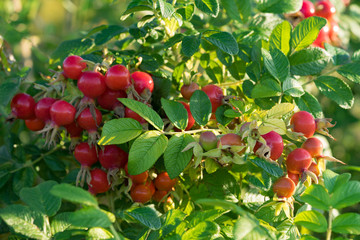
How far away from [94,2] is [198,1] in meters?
1.89

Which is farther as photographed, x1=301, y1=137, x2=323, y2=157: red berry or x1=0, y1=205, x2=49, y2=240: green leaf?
x1=301, y1=137, x2=323, y2=157: red berry

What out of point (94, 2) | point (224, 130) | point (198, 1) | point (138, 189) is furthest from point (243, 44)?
point (94, 2)

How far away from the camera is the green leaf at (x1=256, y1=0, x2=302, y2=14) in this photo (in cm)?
106

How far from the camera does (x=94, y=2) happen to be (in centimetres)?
259

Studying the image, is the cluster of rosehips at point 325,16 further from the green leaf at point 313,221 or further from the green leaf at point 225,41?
the green leaf at point 313,221

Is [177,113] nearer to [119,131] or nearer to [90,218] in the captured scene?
[119,131]

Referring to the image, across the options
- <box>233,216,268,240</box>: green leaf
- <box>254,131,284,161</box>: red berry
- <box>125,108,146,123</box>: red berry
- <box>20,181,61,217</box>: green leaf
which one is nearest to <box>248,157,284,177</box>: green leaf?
<box>254,131,284,161</box>: red berry

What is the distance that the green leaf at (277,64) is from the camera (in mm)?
845

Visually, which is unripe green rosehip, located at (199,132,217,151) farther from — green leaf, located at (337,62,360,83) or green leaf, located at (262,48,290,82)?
green leaf, located at (337,62,360,83)

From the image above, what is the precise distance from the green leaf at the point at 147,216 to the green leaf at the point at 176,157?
0.08 m

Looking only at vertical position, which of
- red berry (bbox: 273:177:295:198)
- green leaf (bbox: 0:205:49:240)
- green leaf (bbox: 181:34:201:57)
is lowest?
red berry (bbox: 273:177:295:198)

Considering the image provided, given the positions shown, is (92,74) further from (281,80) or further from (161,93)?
(281,80)

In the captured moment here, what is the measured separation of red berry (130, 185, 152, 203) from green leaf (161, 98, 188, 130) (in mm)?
155

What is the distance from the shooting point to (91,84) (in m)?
0.83
